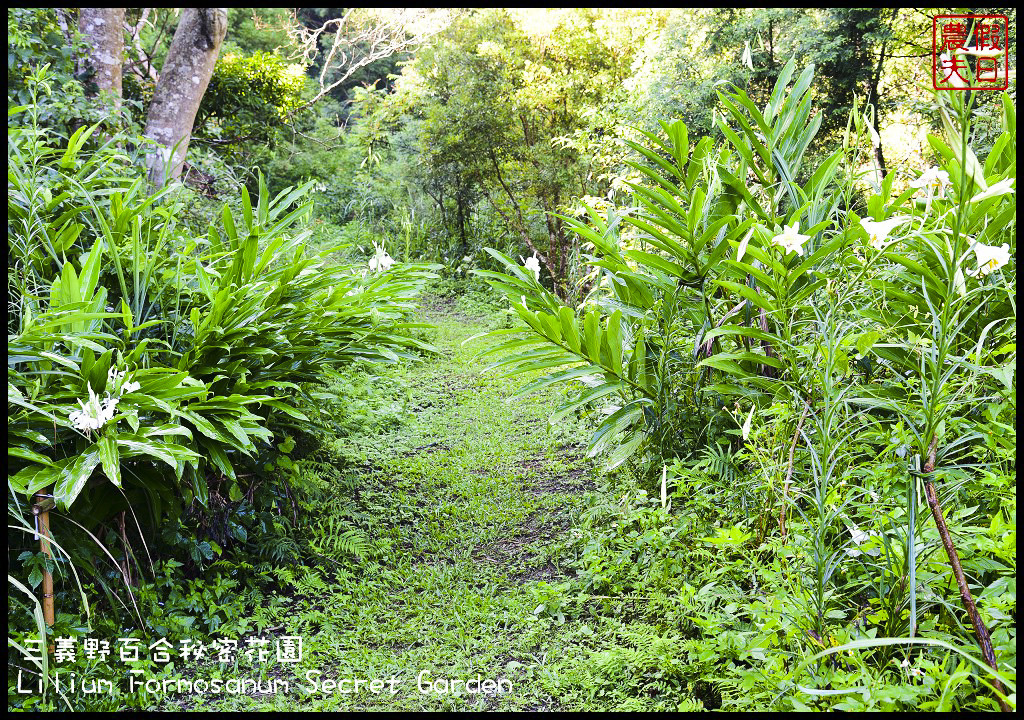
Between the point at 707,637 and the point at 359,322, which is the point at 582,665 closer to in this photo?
the point at 707,637

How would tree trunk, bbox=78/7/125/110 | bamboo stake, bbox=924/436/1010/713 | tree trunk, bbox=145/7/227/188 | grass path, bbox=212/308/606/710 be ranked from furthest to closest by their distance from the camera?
tree trunk, bbox=145/7/227/188 < tree trunk, bbox=78/7/125/110 < grass path, bbox=212/308/606/710 < bamboo stake, bbox=924/436/1010/713

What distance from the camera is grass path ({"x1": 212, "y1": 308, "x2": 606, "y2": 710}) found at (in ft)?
5.33

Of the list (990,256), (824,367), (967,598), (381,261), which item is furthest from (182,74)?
(967,598)

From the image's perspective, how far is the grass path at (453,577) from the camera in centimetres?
163

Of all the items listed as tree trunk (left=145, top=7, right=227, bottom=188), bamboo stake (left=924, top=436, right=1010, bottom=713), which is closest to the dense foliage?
bamboo stake (left=924, top=436, right=1010, bottom=713)

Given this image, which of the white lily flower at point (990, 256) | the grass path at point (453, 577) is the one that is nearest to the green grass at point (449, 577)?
the grass path at point (453, 577)

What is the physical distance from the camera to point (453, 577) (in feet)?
6.90

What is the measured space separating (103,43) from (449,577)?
10.7 feet

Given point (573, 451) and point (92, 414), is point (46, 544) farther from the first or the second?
point (573, 451)

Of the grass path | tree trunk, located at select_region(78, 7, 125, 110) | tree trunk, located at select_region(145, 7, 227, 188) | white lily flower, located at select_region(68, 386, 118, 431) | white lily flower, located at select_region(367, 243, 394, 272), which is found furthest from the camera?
tree trunk, located at select_region(145, 7, 227, 188)

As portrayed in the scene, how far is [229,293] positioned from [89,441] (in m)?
0.49

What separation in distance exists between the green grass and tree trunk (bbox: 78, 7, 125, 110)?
229 cm

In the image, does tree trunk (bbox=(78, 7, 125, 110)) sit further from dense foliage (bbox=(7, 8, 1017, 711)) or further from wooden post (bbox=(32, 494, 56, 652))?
wooden post (bbox=(32, 494, 56, 652))

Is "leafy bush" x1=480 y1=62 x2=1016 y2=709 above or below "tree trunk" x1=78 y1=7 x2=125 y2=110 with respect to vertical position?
below
